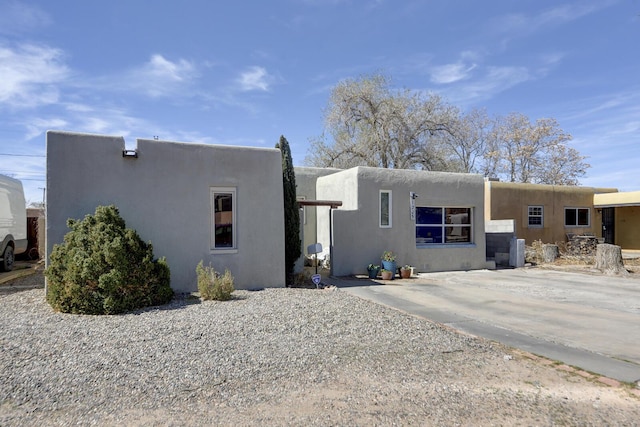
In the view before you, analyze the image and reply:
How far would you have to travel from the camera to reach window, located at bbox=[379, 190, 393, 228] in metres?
13.2

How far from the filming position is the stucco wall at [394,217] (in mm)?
12672

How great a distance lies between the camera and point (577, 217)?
22.2 metres

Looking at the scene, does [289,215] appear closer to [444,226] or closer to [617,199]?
[444,226]

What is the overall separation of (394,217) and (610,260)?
26.9 ft

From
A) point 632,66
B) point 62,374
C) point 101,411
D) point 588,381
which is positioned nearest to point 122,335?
point 62,374

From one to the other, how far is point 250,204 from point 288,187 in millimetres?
1670

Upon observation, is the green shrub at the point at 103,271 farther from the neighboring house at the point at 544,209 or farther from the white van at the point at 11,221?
the neighboring house at the point at 544,209

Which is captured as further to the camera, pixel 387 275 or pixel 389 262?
pixel 389 262

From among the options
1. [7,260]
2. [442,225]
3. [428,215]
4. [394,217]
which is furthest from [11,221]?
[442,225]

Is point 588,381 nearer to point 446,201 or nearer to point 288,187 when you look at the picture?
point 288,187

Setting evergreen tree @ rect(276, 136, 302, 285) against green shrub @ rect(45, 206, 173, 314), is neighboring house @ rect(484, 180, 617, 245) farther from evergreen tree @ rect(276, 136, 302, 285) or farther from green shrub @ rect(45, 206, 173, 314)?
green shrub @ rect(45, 206, 173, 314)

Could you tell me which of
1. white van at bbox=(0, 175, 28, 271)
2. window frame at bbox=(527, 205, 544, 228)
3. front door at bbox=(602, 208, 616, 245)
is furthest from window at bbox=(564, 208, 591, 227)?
white van at bbox=(0, 175, 28, 271)

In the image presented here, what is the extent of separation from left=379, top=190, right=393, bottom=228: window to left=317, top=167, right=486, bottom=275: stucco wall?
0.14 m

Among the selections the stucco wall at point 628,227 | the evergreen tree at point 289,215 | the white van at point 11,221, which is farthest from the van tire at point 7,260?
the stucco wall at point 628,227
